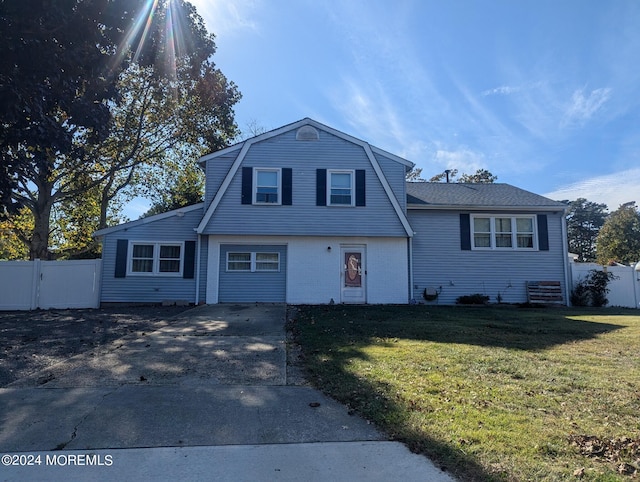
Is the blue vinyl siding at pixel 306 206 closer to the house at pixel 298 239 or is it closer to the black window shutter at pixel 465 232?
the house at pixel 298 239

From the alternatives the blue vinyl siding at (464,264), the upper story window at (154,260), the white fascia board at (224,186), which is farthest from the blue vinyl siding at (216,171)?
the blue vinyl siding at (464,264)

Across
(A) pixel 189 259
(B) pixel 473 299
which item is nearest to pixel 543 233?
(B) pixel 473 299

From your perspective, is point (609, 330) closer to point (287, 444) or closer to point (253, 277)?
point (287, 444)

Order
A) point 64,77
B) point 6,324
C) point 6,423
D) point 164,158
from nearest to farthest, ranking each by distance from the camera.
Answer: point 6,423 → point 64,77 → point 6,324 → point 164,158

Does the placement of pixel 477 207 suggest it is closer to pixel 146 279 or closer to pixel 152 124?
pixel 146 279

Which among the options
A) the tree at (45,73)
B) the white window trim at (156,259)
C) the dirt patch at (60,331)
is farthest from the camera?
the white window trim at (156,259)

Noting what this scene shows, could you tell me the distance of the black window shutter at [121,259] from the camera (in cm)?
1399

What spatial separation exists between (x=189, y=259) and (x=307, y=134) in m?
6.33

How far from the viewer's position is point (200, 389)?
4.69 meters

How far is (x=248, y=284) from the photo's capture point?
14188 mm

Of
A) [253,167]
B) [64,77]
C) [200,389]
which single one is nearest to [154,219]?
[253,167]

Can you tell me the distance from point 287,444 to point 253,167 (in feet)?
39.4

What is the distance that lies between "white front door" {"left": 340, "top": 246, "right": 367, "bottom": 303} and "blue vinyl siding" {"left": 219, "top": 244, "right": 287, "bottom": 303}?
220cm

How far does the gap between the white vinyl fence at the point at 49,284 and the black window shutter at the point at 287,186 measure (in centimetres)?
709
